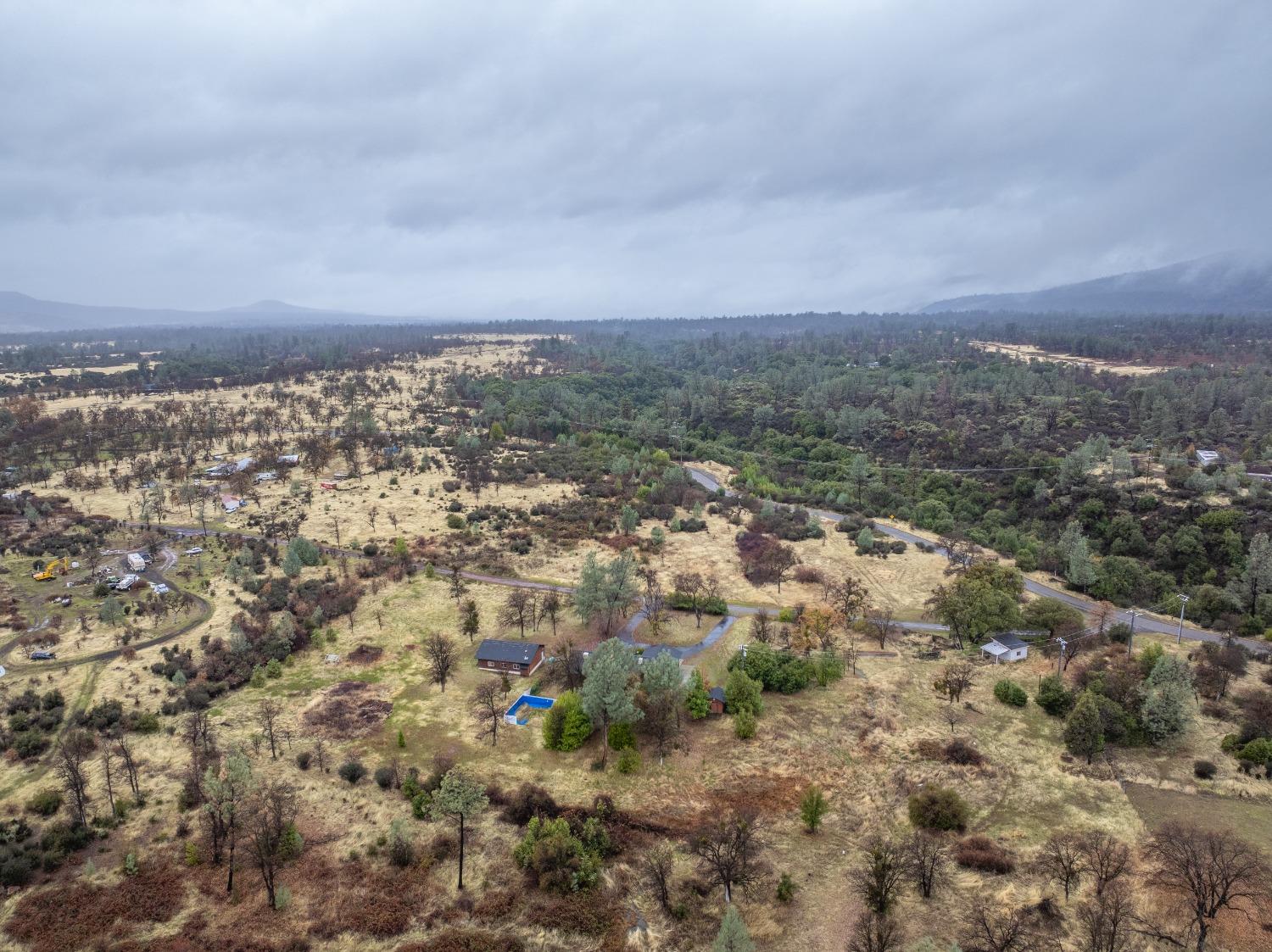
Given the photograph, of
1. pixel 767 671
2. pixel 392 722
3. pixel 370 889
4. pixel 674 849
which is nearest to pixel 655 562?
pixel 767 671

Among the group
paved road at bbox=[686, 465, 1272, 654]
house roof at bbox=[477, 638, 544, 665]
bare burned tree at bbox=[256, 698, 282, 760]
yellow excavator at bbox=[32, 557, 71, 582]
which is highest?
yellow excavator at bbox=[32, 557, 71, 582]

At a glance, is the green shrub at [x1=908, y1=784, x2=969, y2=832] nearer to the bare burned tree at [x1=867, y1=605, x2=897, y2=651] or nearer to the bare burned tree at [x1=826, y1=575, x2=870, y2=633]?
the bare burned tree at [x1=867, y1=605, x2=897, y2=651]

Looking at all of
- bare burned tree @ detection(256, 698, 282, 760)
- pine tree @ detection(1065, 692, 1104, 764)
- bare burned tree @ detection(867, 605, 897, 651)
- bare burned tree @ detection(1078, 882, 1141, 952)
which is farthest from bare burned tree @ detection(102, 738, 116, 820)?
pine tree @ detection(1065, 692, 1104, 764)

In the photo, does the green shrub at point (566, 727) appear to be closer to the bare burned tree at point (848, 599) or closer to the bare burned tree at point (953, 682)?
the bare burned tree at point (953, 682)

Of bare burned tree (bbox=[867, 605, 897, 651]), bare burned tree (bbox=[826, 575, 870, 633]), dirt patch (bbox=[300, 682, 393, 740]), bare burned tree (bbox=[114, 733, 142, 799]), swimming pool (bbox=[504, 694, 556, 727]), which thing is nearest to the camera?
bare burned tree (bbox=[114, 733, 142, 799])

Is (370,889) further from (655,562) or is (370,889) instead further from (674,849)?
(655,562)

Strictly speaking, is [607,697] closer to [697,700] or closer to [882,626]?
[697,700]

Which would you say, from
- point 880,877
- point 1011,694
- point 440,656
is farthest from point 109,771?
point 1011,694
